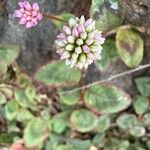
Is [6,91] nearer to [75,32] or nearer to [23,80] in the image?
[23,80]

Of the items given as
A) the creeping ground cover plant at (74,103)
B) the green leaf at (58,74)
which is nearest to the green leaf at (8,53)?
the creeping ground cover plant at (74,103)

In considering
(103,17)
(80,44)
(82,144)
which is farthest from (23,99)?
(80,44)

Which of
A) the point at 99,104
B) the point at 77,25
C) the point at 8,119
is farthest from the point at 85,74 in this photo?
the point at 77,25

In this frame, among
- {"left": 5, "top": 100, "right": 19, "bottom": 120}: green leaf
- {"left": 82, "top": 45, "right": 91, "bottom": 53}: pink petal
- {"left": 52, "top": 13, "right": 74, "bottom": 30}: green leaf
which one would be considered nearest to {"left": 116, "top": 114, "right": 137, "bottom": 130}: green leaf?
{"left": 5, "top": 100, "right": 19, "bottom": 120}: green leaf

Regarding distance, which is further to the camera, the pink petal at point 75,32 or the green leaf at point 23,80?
the green leaf at point 23,80

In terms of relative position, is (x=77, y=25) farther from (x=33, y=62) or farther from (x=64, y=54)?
(x=33, y=62)

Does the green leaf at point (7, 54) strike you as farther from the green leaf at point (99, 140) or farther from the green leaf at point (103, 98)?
the green leaf at point (99, 140)

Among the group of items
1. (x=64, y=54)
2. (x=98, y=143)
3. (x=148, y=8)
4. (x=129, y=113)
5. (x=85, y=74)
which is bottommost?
(x=98, y=143)
